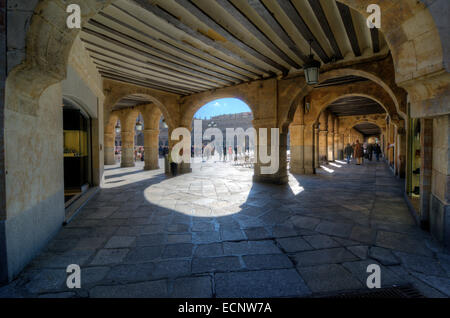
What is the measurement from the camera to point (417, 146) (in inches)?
166

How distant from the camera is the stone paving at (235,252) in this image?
1739 mm

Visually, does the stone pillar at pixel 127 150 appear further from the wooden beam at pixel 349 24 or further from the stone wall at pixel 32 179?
the wooden beam at pixel 349 24

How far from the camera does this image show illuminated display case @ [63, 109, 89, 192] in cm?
515

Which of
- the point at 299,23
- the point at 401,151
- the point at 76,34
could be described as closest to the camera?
the point at 76,34

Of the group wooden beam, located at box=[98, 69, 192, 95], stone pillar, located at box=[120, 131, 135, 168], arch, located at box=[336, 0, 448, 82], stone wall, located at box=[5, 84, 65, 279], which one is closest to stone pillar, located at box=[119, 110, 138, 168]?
stone pillar, located at box=[120, 131, 135, 168]

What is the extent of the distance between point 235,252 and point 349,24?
14.8 feet

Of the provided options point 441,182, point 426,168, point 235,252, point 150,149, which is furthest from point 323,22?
point 150,149

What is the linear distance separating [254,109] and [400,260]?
5923 millimetres

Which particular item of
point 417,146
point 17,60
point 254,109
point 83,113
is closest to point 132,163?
point 83,113

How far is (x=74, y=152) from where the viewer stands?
5363 mm

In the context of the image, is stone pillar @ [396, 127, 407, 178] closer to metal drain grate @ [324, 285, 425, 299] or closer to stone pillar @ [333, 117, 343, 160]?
metal drain grate @ [324, 285, 425, 299]

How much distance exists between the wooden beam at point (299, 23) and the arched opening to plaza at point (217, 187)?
4 cm

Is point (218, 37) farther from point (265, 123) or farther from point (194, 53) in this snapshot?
point (265, 123)
